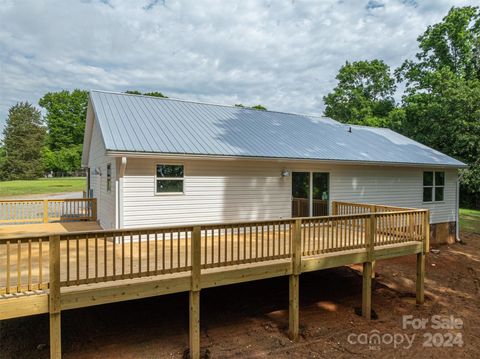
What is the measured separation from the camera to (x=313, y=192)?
462 inches

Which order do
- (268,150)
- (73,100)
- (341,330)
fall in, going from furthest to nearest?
(73,100) < (268,150) < (341,330)

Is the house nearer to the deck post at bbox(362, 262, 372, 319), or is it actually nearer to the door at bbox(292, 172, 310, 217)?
the door at bbox(292, 172, 310, 217)

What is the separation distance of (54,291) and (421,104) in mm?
27874

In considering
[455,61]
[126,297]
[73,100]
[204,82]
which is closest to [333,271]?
[126,297]

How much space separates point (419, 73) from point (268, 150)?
2579 cm

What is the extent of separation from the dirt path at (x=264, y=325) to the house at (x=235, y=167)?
2.17m

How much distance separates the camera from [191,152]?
8.39 metres

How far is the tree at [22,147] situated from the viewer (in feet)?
159

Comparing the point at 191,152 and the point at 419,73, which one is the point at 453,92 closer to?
the point at 419,73

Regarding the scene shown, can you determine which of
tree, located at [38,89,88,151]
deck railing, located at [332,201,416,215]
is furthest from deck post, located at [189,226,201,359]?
tree, located at [38,89,88,151]

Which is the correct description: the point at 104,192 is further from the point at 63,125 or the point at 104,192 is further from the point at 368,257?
the point at 63,125

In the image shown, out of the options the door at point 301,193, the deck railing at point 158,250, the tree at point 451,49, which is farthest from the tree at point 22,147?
the tree at point 451,49

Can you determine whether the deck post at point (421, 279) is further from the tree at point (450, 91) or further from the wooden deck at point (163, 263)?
the tree at point (450, 91)

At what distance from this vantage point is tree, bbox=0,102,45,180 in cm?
4838
